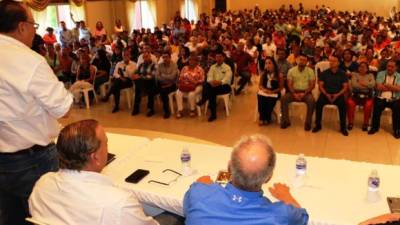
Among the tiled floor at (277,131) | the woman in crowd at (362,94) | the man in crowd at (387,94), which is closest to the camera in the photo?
the tiled floor at (277,131)

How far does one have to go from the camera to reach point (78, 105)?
7.45 metres

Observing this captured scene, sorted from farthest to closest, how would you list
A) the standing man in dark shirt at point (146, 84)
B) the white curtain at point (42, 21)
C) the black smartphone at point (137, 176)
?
the white curtain at point (42, 21), the standing man in dark shirt at point (146, 84), the black smartphone at point (137, 176)

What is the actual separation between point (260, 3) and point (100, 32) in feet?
42.7

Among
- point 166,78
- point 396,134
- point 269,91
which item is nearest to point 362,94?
point 396,134

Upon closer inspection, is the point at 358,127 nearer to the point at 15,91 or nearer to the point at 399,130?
the point at 399,130

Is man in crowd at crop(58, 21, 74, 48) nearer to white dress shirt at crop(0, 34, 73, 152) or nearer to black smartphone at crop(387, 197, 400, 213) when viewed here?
white dress shirt at crop(0, 34, 73, 152)

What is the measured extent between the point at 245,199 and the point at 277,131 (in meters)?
4.30

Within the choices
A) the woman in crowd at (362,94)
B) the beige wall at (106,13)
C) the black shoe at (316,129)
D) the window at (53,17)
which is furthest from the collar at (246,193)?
the beige wall at (106,13)

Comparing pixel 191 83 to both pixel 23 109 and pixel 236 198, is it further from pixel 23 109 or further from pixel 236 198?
pixel 236 198

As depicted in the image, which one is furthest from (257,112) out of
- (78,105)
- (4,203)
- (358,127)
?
(4,203)

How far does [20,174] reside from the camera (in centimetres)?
208

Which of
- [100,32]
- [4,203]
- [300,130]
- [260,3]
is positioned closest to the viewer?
[4,203]

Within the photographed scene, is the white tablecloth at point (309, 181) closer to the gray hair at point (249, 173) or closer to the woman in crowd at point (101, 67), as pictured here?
the gray hair at point (249, 173)

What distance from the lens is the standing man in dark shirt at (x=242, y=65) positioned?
779 cm
